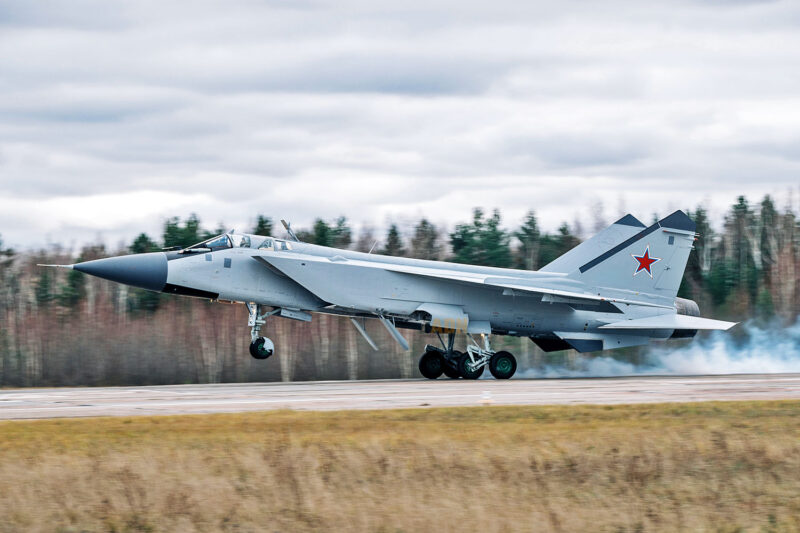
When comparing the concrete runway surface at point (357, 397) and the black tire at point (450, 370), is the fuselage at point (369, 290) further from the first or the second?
the concrete runway surface at point (357, 397)

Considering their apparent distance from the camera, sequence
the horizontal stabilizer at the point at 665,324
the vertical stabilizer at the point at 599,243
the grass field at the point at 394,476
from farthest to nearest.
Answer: the vertical stabilizer at the point at 599,243 → the horizontal stabilizer at the point at 665,324 → the grass field at the point at 394,476

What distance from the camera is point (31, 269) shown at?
166 feet

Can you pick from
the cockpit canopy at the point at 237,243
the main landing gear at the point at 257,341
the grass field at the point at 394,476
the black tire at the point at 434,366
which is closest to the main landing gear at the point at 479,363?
the black tire at the point at 434,366

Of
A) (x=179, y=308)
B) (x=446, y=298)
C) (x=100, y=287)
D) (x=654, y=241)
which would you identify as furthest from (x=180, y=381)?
(x=654, y=241)

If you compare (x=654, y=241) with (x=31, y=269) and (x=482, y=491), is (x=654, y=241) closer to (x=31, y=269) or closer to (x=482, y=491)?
(x=482, y=491)

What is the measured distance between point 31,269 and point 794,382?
41.8 metres

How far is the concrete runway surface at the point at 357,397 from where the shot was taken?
14352mm

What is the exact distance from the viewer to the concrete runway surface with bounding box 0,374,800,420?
47.1 ft

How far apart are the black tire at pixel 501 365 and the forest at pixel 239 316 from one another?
838cm

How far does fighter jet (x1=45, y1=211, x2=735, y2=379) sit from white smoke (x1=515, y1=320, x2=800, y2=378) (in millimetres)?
3247

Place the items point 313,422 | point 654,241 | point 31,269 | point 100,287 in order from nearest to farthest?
point 313,422 < point 654,241 < point 100,287 < point 31,269

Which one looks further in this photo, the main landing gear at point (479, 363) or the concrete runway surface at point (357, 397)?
the main landing gear at point (479, 363)

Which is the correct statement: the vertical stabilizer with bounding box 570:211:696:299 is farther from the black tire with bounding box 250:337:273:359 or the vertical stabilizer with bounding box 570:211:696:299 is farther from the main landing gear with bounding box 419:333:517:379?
the black tire with bounding box 250:337:273:359

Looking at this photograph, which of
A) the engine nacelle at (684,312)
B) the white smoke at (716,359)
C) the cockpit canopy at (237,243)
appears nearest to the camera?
the cockpit canopy at (237,243)
